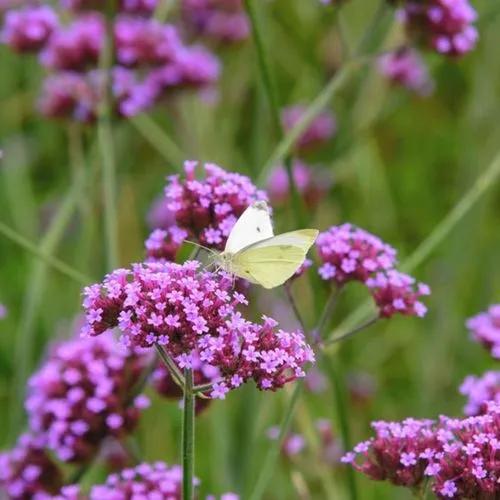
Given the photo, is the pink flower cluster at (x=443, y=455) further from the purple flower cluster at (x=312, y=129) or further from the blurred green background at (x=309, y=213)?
the purple flower cluster at (x=312, y=129)

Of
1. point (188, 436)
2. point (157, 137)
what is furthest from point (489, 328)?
point (157, 137)

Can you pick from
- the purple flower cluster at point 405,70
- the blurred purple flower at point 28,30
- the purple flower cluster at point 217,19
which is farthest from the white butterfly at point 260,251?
the purple flower cluster at point 217,19

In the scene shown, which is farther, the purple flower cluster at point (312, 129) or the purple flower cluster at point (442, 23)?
the purple flower cluster at point (312, 129)

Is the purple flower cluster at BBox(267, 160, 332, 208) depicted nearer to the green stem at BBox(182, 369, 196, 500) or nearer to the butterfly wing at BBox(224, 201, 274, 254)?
the butterfly wing at BBox(224, 201, 274, 254)

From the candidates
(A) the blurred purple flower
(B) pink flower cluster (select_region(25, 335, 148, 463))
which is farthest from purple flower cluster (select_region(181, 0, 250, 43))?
(B) pink flower cluster (select_region(25, 335, 148, 463))

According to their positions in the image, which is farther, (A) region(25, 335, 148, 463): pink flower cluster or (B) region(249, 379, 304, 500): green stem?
(A) region(25, 335, 148, 463): pink flower cluster

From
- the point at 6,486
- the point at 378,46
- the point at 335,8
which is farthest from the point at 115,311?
the point at 378,46

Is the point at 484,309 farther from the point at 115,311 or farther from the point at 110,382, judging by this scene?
the point at 115,311

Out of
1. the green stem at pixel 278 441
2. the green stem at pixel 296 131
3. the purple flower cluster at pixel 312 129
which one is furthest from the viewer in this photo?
the purple flower cluster at pixel 312 129
